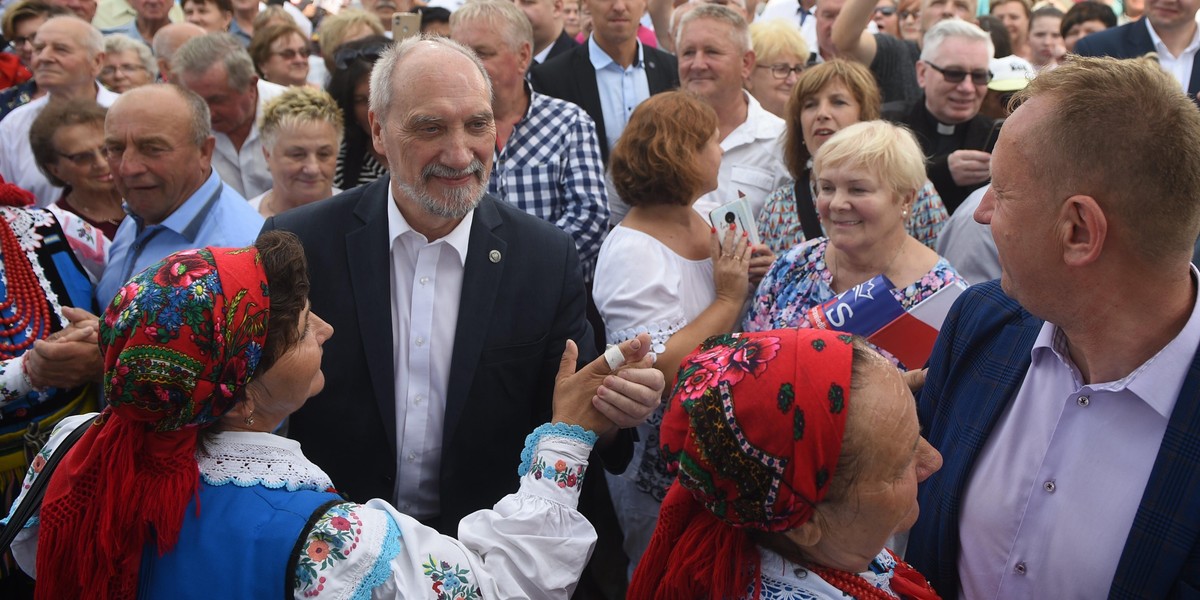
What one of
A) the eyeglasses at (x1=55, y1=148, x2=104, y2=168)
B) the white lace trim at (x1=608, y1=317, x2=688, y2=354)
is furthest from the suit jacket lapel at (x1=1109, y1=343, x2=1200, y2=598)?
the eyeglasses at (x1=55, y1=148, x2=104, y2=168)

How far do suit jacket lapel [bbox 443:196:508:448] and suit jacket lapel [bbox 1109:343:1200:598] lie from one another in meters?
1.72

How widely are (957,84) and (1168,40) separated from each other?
6.84ft

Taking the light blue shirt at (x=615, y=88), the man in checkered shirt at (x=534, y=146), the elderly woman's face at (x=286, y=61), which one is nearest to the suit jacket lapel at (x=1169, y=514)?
the man in checkered shirt at (x=534, y=146)

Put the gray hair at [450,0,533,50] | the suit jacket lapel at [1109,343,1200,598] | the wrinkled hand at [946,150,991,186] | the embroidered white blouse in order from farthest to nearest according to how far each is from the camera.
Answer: the gray hair at [450,0,533,50]
the wrinkled hand at [946,150,991,186]
the embroidered white blouse
the suit jacket lapel at [1109,343,1200,598]

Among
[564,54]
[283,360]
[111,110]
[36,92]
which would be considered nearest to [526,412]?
[283,360]

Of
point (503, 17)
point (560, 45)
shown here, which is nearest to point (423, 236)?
point (503, 17)

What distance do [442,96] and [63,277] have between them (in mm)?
1808

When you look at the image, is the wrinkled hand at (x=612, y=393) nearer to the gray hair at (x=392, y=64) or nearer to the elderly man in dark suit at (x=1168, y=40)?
the gray hair at (x=392, y=64)

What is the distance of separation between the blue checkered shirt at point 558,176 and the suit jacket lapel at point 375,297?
5.70 ft

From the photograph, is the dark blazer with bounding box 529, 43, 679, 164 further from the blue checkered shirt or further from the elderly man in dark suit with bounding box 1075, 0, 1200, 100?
the elderly man in dark suit with bounding box 1075, 0, 1200, 100

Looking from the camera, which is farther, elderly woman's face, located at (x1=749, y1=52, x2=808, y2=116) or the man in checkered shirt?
elderly woman's face, located at (x1=749, y1=52, x2=808, y2=116)

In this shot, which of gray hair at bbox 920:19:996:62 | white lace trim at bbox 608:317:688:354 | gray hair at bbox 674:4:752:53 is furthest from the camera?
gray hair at bbox 674:4:752:53

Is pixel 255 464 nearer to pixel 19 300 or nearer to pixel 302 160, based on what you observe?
pixel 19 300

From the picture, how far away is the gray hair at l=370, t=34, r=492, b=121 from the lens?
9.70 ft
